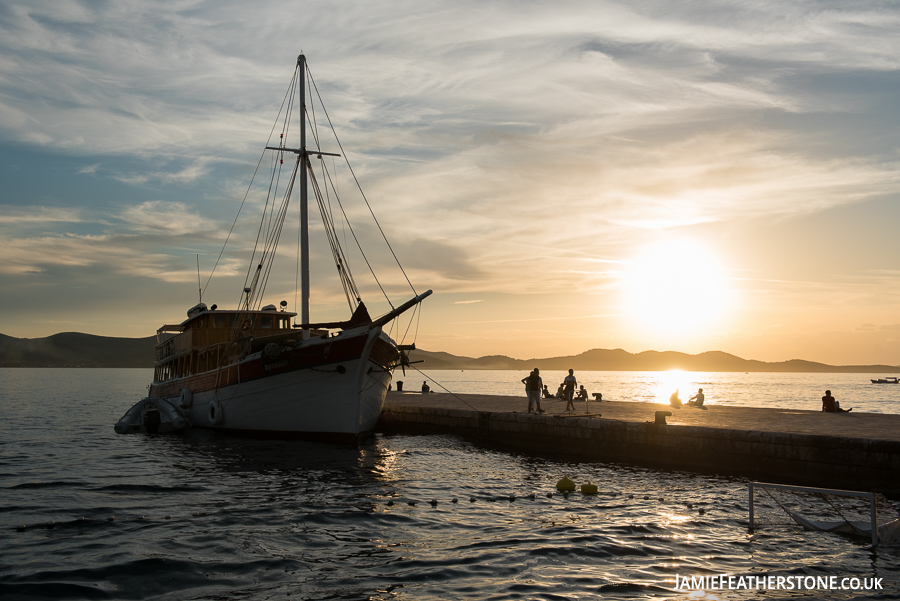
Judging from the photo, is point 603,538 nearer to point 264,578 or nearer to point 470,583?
point 470,583

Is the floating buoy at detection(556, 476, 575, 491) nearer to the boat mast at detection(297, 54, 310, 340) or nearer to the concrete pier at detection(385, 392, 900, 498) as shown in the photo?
the concrete pier at detection(385, 392, 900, 498)

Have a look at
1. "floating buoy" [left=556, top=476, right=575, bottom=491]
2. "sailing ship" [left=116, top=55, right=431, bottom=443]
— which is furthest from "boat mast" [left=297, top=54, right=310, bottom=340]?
"floating buoy" [left=556, top=476, right=575, bottom=491]

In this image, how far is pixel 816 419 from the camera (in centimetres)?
2045

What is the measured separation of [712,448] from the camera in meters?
16.8

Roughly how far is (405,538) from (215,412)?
1906cm

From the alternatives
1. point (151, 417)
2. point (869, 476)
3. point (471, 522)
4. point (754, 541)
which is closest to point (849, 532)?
point (754, 541)

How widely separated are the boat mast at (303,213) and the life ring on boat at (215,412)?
5358mm

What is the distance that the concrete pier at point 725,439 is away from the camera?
46.3 feet

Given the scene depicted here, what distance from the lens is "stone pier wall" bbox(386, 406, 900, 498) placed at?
13.9 m

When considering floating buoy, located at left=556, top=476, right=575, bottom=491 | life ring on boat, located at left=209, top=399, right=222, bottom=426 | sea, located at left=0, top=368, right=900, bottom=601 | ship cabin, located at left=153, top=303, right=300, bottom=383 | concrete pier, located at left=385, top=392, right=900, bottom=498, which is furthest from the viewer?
ship cabin, located at left=153, top=303, right=300, bottom=383

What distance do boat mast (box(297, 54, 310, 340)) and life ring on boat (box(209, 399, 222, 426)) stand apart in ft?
17.6

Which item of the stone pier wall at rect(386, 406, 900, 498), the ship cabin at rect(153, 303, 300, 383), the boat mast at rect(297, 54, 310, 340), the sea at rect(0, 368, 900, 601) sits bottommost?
the sea at rect(0, 368, 900, 601)

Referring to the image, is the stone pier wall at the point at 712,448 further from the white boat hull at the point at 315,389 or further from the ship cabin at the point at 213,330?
the ship cabin at the point at 213,330

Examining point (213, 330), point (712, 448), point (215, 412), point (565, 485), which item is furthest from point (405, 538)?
point (213, 330)
